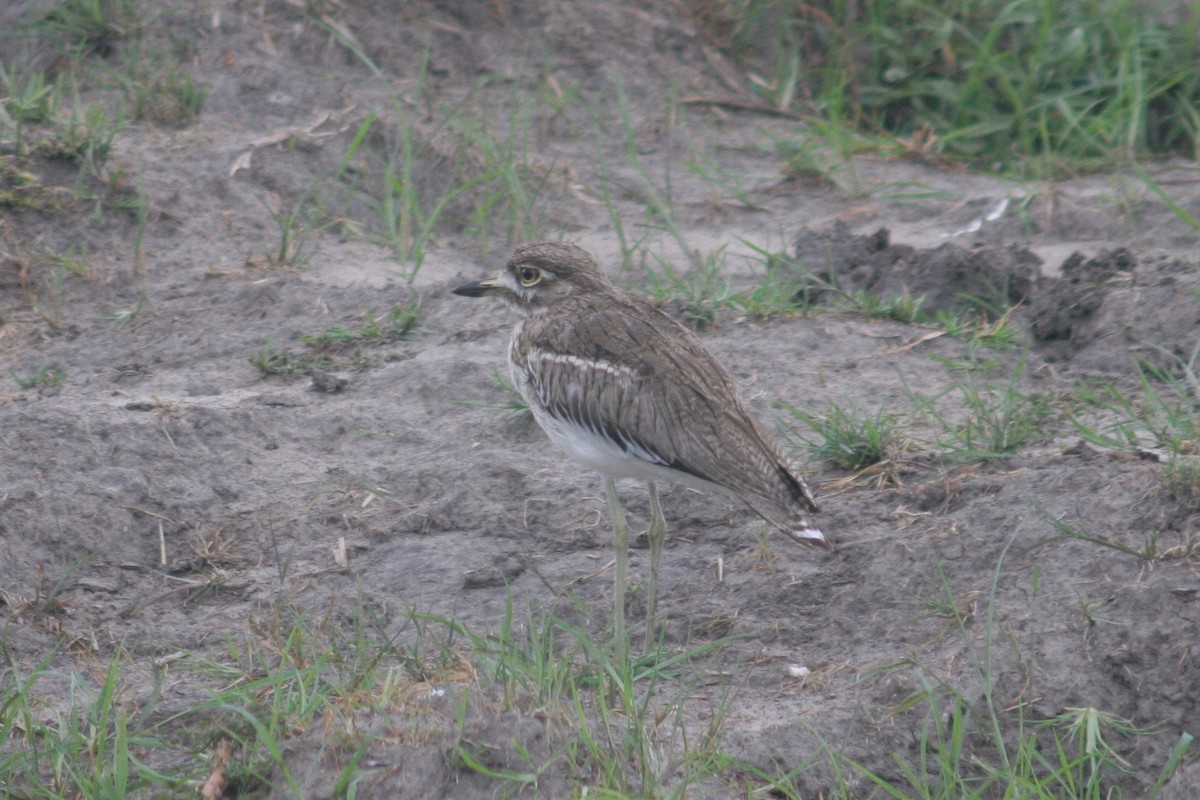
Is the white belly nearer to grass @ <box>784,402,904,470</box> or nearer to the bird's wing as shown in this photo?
the bird's wing

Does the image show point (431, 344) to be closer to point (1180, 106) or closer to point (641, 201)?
point (641, 201)

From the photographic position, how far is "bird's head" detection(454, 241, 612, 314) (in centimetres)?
456

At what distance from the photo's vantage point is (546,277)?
4.59 meters

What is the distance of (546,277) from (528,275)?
0.22 feet

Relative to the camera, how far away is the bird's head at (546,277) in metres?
4.56

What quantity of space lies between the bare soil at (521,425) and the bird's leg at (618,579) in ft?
0.75

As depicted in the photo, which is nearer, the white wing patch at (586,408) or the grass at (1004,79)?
the white wing patch at (586,408)

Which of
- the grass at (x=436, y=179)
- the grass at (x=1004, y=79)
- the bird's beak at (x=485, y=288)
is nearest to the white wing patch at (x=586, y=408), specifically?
the bird's beak at (x=485, y=288)

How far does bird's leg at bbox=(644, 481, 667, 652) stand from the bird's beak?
863mm

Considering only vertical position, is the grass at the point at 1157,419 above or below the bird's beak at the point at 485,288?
below

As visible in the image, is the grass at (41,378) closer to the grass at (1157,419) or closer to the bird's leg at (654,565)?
the bird's leg at (654,565)

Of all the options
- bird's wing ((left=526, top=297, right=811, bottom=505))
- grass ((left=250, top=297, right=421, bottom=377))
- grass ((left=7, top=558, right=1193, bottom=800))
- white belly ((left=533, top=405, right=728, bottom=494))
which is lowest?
grass ((left=250, top=297, right=421, bottom=377))

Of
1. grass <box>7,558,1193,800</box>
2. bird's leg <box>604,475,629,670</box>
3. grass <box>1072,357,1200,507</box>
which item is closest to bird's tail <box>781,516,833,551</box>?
grass <box>7,558,1193,800</box>

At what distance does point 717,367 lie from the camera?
428 centimetres
